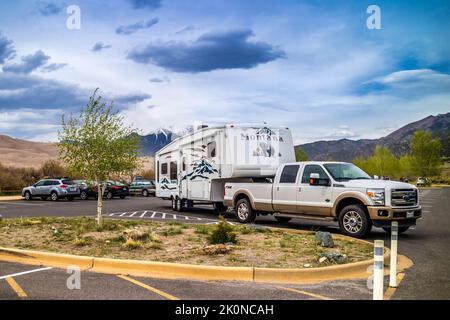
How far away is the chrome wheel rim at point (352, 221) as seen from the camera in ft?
41.1

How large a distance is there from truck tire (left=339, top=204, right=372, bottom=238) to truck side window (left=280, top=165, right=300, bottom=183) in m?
2.15

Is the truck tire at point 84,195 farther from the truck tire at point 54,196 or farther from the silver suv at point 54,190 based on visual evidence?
the truck tire at point 54,196

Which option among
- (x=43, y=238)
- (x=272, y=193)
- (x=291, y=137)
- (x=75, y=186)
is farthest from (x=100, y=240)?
(x=75, y=186)

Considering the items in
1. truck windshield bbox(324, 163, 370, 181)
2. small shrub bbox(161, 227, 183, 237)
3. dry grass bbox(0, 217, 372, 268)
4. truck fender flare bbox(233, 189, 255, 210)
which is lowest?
dry grass bbox(0, 217, 372, 268)

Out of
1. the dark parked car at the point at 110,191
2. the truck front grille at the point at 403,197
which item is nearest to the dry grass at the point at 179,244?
the truck front grille at the point at 403,197

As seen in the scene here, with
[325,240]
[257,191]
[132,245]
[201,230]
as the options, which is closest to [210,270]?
[132,245]

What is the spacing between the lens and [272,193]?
15.1 metres

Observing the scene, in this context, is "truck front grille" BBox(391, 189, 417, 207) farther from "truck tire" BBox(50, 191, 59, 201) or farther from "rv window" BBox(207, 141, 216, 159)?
"truck tire" BBox(50, 191, 59, 201)

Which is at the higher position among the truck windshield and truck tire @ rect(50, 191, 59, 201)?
the truck windshield

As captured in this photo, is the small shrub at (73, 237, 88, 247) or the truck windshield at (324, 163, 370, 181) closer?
the small shrub at (73, 237, 88, 247)

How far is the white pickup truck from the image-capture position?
482 inches

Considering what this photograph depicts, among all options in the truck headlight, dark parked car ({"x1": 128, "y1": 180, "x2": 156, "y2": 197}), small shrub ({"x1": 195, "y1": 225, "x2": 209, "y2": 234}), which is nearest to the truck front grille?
the truck headlight

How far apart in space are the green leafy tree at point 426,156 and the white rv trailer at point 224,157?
92.7m

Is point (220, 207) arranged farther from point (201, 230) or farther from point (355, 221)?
point (355, 221)
